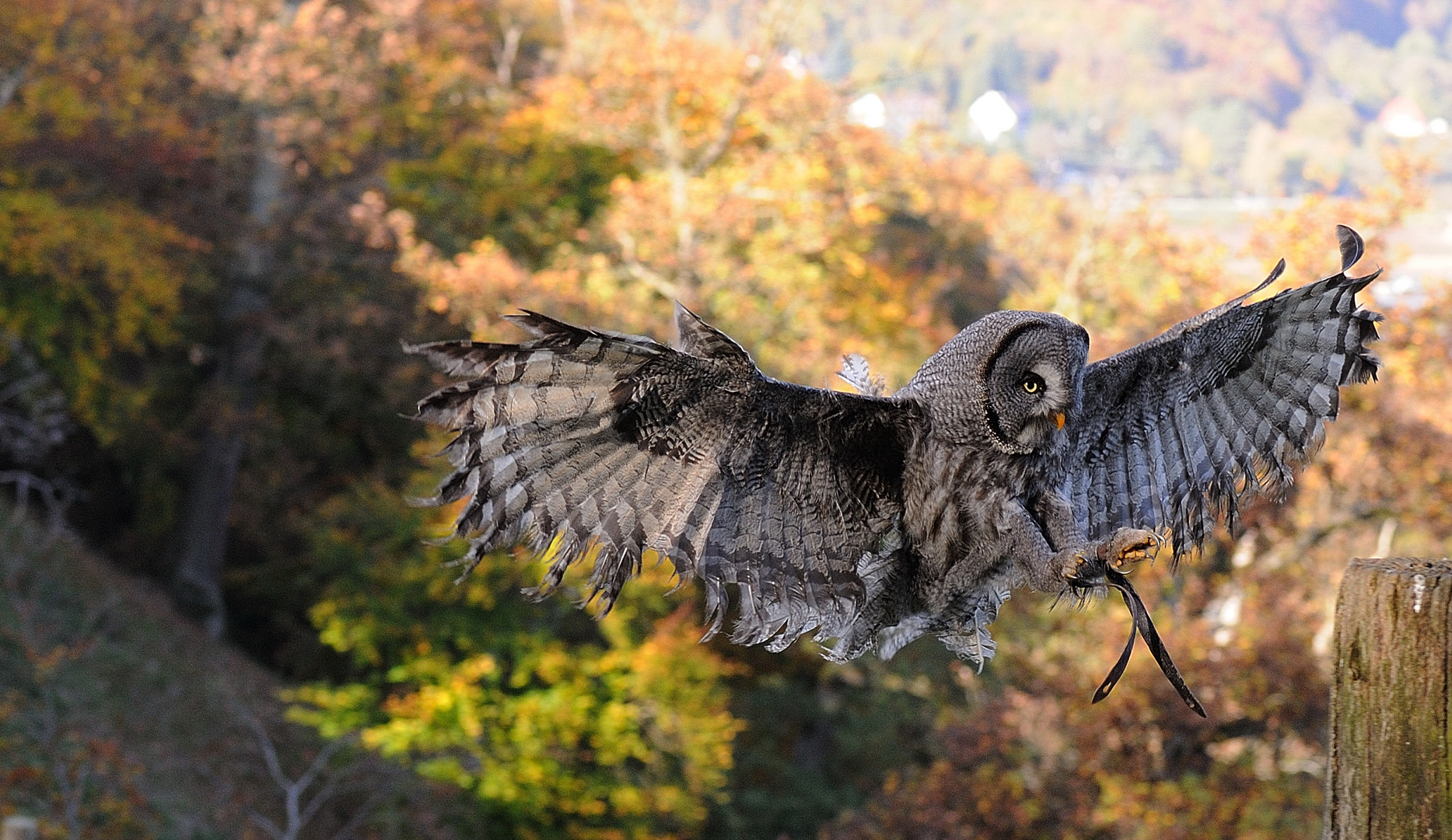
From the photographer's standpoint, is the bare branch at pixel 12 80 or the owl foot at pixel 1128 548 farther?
the bare branch at pixel 12 80

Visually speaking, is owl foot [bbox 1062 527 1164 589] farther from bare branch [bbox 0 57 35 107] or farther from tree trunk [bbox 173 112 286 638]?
tree trunk [bbox 173 112 286 638]

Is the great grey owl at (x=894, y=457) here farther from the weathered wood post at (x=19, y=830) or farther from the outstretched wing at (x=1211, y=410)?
the weathered wood post at (x=19, y=830)

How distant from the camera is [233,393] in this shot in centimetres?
1656

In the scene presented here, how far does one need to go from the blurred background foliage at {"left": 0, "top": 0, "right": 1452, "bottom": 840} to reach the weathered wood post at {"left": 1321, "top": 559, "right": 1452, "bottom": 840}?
794cm

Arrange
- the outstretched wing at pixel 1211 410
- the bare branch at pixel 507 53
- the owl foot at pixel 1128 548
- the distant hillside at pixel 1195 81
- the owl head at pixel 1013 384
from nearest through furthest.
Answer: the owl foot at pixel 1128 548 → the owl head at pixel 1013 384 → the outstretched wing at pixel 1211 410 → the bare branch at pixel 507 53 → the distant hillside at pixel 1195 81

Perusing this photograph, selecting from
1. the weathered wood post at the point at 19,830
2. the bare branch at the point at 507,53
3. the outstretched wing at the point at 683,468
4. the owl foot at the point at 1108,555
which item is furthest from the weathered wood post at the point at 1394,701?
the bare branch at the point at 507,53

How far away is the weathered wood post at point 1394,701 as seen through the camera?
6.15ft

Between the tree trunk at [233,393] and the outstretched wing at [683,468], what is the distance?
15.3 metres

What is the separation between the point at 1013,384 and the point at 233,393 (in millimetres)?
15876

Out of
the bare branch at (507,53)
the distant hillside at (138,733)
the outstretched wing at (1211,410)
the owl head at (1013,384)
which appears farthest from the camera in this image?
the bare branch at (507,53)

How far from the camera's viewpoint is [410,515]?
524 inches

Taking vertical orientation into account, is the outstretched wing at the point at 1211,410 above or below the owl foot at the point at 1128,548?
above

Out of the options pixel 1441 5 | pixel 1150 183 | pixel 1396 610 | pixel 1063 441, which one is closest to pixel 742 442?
pixel 1063 441

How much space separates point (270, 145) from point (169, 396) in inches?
138
